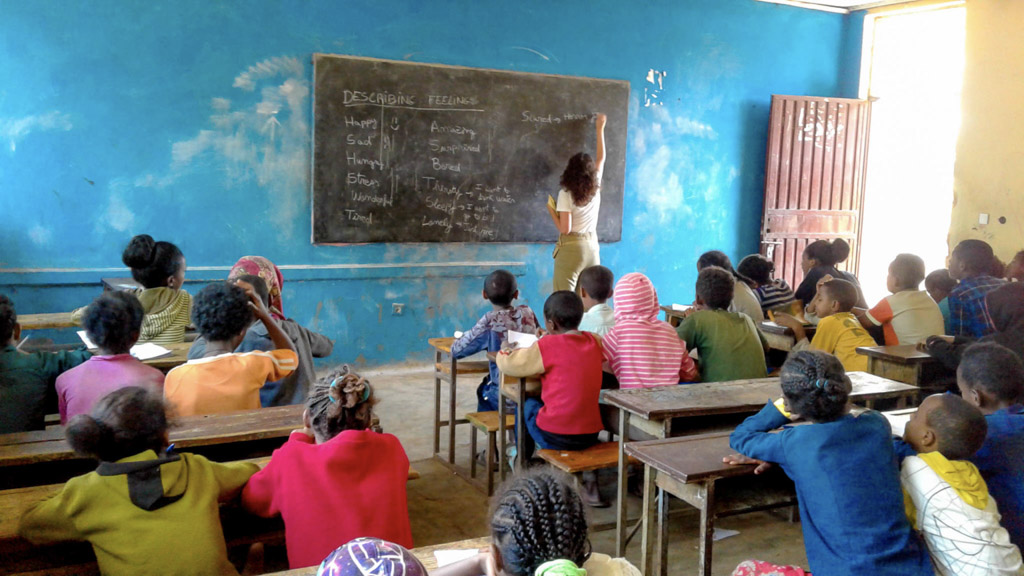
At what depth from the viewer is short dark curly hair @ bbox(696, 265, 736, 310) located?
134 inches

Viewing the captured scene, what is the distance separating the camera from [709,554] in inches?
91.7

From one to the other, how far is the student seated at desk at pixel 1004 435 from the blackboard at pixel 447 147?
3.96m

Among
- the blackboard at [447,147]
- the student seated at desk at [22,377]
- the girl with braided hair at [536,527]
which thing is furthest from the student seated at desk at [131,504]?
the blackboard at [447,147]

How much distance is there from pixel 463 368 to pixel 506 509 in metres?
2.71

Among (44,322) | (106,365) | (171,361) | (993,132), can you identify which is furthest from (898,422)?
(993,132)

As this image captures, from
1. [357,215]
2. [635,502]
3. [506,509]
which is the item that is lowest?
[635,502]

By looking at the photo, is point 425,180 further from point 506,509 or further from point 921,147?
point 921,147

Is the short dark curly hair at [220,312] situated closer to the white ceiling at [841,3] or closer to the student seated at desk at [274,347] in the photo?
the student seated at desk at [274,347]

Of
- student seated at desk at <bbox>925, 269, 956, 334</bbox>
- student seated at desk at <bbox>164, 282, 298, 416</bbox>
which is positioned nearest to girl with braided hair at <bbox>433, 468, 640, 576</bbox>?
student seated at desk at <bbox>164, 282, 298, 416</bbox>

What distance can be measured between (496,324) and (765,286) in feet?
5.97

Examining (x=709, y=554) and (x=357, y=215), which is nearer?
(x=709, y=554)

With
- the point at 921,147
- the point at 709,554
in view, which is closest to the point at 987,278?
the point at 709,554

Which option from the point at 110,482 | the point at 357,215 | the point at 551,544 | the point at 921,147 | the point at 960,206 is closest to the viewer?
the point at 551,544

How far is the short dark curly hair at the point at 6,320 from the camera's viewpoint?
2.50 meters
